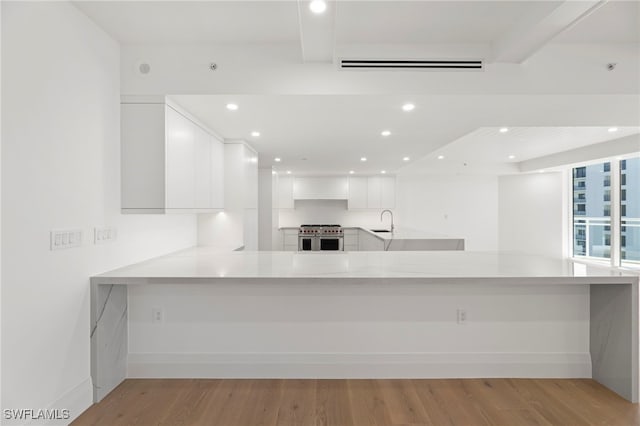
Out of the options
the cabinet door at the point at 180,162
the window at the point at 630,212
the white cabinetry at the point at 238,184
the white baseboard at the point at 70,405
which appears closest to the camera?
the white baseboard at the point at 70,405

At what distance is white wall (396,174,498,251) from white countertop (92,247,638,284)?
5482 millimetres

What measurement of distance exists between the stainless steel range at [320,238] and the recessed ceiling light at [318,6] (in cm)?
601

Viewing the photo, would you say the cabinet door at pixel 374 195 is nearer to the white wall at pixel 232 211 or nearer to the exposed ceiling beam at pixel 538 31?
the white wall at pixel 232 211

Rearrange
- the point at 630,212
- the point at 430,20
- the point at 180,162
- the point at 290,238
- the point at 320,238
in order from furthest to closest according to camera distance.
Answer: the point at 290,238 < the point at 320,238 < the point at 630,212 < the point at 180,162 < the point at 430,20

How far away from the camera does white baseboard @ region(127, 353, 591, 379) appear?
2.48 meters

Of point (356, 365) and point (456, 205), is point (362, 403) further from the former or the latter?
point (456, 205)

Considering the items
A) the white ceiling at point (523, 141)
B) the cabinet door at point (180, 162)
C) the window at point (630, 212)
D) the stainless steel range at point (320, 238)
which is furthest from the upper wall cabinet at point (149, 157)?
the window at point (630, 212)

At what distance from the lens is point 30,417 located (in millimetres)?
1713

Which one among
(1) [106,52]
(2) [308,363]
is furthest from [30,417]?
(1) [106,52]

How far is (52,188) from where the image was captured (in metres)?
1.84

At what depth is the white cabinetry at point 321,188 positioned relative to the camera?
7.75 metres

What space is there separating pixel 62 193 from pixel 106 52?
1.06 m

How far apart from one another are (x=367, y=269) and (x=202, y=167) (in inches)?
73.7

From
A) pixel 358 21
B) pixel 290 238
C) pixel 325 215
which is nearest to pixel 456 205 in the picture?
pixel 325 215
